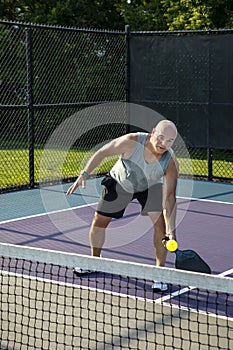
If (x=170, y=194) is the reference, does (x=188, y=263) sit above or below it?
below

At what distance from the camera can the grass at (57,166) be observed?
41.2ft

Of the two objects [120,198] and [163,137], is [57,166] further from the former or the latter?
[163,137]

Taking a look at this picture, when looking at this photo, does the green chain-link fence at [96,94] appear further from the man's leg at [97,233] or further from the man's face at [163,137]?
the man's face at [163,137]

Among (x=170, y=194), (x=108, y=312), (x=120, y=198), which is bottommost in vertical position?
(x=108, y=312)

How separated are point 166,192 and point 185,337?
1335 mm

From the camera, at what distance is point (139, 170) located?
6094mm

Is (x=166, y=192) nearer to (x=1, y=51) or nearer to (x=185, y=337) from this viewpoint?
(x=185, y=337)

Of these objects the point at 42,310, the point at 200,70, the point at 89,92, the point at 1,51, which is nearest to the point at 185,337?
the point at 42,310

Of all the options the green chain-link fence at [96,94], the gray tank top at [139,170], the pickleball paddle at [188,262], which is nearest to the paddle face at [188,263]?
the pickleball paddle at [188,262]

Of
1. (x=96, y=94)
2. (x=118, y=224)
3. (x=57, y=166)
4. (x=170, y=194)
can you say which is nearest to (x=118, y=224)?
(x=118, y=224)

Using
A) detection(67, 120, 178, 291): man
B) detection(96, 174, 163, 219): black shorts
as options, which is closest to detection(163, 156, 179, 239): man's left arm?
detection(67, 120, 178, 291): man

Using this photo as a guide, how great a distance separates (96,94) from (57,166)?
8.92 feet

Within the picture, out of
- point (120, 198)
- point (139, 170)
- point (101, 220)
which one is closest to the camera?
point (139, 170)

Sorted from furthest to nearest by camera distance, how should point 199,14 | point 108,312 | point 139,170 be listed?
point 199,14 → point 139,170 → point 108,312
